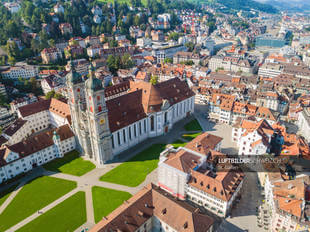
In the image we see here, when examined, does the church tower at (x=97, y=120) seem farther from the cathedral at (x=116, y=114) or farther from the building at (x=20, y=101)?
the building at (x=20, y=101)

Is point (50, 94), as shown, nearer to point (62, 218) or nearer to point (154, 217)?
point (62, 218)

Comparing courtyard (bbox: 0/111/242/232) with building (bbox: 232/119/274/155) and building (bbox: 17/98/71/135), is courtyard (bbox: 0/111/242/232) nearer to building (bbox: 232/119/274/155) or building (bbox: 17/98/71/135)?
building (bbox: 232/119/274/155)

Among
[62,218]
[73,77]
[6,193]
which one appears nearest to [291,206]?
[62,218]

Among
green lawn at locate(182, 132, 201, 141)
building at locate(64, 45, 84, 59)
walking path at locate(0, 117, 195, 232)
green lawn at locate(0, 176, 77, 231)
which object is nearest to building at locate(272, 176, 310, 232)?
walking path at locate(0, 117, 195, 232)

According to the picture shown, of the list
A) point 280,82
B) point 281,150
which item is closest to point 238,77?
point 280,82

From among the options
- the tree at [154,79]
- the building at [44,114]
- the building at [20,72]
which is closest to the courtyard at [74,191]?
the building at [44,114]
